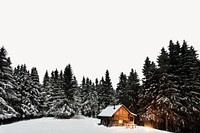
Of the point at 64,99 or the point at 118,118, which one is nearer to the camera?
the point at 118,118

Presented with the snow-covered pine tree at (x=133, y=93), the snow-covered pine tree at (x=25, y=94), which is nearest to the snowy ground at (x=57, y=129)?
the snow-covered pine tree at (x=25, y=94)

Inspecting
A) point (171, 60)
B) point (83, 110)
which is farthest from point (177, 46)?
point (83, 110)

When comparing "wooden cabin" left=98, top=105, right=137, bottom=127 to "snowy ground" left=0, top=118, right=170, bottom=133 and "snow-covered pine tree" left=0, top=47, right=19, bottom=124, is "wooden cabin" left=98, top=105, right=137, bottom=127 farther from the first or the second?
"snow-covered pine tree" left=0, top=47, right=19, bottom=124

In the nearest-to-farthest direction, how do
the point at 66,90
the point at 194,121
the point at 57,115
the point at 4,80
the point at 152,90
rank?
the point at 194,121
the point at 4,80
the point at 152,90
the point at 57,115
the point at 66,90

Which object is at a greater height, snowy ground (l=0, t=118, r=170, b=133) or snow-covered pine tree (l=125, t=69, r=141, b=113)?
snow-covered pine tree (l=125, t=69, r=141, b=113)

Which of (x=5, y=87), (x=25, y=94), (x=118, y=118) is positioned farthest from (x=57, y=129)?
(x=25, y=94)

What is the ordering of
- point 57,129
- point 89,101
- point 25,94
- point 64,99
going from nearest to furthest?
point 57,129
point 25,94
point 64,99
point 89,101

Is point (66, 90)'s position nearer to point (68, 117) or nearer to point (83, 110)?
point (68, 117)

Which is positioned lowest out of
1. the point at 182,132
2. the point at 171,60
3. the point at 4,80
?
the point at 182,132

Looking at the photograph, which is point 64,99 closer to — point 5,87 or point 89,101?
point 89,101

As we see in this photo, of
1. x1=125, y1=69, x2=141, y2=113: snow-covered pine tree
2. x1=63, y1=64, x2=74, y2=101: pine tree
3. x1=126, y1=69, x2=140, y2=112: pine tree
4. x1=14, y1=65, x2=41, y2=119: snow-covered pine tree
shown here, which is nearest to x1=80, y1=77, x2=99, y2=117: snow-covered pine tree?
x1=63, y1=64, x2=74, y2=101: pine tree

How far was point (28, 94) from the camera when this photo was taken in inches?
2266

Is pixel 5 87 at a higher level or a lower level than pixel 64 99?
higher

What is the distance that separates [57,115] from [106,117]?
2260 cm
